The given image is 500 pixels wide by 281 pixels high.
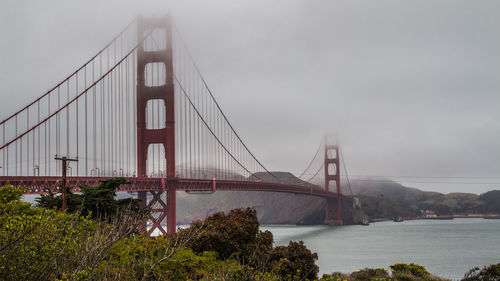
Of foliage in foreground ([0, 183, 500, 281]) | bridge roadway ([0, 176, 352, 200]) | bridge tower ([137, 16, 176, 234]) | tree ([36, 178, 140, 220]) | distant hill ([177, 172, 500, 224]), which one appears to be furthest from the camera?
distant hill ([177, 172, 500, 224])

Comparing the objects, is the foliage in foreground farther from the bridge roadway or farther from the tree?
the bridge roadway

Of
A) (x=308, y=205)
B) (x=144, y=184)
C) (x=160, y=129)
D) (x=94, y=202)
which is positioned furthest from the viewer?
(x=308, y=205)

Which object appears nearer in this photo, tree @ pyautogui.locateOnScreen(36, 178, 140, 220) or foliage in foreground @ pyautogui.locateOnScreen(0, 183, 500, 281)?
foliage in foreground @ pyautogui.locateOnScreen(0, 183, 500, 281)

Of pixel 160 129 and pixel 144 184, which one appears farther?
pixel 160 129

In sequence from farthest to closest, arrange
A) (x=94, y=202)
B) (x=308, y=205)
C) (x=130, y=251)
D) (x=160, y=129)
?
1. (x=308, y=205)
2. (x=160, y=129)
3. (x=94, y=202)
4. (x=130, y=251)

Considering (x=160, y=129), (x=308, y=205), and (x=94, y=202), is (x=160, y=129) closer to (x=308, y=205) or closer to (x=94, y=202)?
(x=94, y=202)

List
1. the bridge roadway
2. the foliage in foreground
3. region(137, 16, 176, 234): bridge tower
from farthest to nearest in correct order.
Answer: region(137, 16, 176, 234): bridge tower
the bridge roadway
the foliage in foreground

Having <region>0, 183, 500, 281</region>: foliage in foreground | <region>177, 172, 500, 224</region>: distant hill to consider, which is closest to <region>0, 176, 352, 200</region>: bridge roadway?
<region>0, 183, 500, 281</region>: foliage in foreground

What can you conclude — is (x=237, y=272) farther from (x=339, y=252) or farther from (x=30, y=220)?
(x=339, y=252)

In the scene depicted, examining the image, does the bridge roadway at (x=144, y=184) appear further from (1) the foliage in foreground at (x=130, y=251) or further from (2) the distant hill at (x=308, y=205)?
(2) the distant hill at (x=308, y=205)

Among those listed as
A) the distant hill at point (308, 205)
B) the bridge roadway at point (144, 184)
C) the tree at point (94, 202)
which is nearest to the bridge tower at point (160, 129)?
the bridge roadway at point (144, 184)

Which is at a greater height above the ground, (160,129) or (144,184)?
(160,129)

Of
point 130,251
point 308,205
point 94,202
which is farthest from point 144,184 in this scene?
point 308,205

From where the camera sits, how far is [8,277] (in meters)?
12.1
